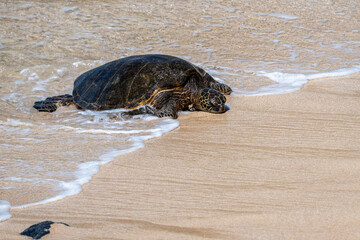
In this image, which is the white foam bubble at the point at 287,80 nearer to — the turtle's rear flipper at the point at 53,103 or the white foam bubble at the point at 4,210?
the turtle's rear flipper at the point at 53,103

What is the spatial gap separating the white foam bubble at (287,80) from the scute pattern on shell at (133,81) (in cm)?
89

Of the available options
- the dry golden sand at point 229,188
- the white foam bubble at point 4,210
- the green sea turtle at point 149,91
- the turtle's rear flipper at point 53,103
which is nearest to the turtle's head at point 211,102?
the green sea turtle at point 149,91

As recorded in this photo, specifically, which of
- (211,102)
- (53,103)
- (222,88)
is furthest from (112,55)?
(211,102)

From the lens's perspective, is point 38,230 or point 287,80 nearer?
point 38,230

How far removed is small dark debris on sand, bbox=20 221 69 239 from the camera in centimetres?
234

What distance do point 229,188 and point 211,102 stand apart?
2021mm

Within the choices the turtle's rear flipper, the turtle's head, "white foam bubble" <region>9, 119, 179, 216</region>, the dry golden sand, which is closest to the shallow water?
"white foam bubble" <region>9, 119, 179, 216</region>

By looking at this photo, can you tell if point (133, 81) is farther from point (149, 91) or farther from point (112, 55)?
point (112, 55)

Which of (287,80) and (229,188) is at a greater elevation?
(287,80)

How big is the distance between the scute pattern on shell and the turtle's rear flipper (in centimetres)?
14

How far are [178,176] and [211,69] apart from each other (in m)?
3.95

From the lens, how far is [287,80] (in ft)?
20.1

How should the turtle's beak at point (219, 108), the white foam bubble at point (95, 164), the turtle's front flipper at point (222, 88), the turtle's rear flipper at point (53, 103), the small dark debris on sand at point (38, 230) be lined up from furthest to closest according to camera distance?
the turtle's front flipper at point (222, 88) → the turtle's rear flipper at point (53, 103) → the turtle's beak at point (219, 108) → the white foam bubble at point (95, 164) → the small dark debris on sand at point (38, 230)

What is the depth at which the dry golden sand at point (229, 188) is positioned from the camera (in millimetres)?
2416
